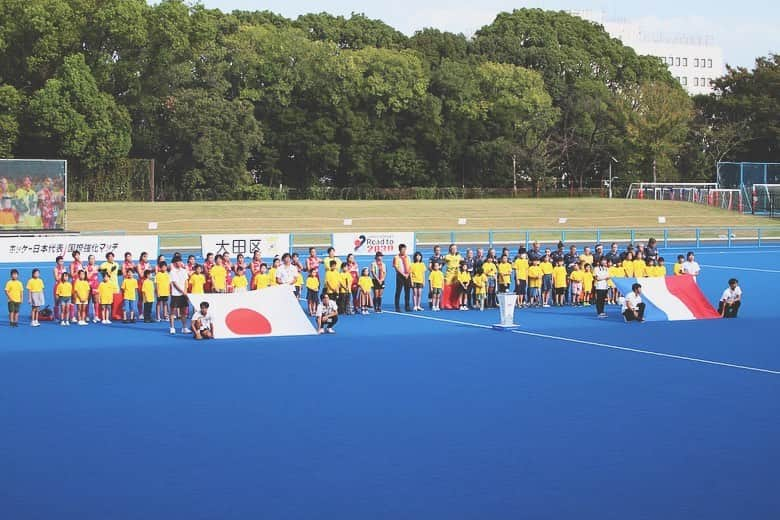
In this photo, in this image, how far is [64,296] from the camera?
23219 millimetres

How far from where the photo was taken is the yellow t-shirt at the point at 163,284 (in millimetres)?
23406

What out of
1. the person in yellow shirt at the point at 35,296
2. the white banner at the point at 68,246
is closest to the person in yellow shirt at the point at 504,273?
the person in yellow shirt at the point at 35,296

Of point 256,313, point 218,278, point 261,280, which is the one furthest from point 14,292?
point 256,313

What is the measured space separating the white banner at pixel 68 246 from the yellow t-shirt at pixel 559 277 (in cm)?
1666

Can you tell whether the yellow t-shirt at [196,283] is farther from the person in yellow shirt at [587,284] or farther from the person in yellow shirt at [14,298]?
the person in yellow shirt at [587,284]

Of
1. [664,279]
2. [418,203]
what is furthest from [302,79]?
[664,279]

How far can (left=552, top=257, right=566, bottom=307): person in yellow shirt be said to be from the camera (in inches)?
1061

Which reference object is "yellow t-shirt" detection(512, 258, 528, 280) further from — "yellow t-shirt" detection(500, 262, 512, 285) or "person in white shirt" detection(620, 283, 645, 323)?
"person in white shirt" detection(620, 283, 645, 323)

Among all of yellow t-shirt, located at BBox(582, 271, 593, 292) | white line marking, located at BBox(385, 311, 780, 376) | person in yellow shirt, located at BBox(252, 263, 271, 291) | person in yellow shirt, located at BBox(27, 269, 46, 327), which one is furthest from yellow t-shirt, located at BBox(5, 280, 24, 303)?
yellow t-shirt, located at BBox(582, 271, 593, 292)

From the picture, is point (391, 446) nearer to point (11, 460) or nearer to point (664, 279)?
point (11, 460)

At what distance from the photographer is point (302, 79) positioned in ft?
253

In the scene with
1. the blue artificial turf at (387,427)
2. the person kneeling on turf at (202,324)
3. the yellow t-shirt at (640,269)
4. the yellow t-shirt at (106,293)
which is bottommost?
the blue artificial turf at (387,427)

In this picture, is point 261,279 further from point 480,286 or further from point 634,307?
point 634,307

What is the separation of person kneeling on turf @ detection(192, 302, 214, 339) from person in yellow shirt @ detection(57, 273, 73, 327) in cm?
375
